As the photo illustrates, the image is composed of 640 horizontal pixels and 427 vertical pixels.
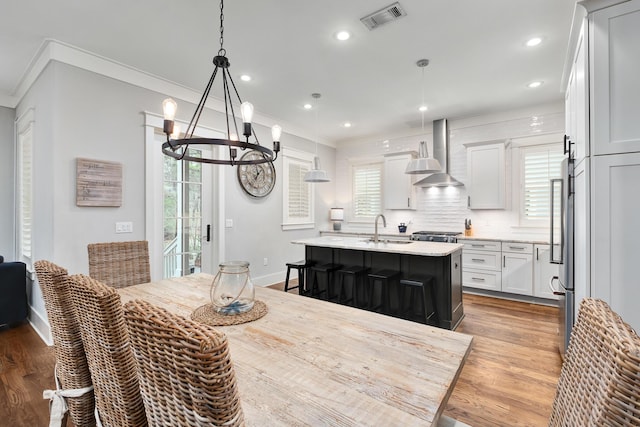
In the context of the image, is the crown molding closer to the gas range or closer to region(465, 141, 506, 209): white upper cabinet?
the gas range

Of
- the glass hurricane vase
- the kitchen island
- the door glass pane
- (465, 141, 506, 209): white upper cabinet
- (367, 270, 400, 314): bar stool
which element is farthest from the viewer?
(465, 141, 506, 209): white upper cabinet

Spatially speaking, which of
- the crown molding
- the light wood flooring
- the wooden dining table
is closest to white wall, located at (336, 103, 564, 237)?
the light wood flooring

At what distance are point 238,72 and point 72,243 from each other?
2415 mm

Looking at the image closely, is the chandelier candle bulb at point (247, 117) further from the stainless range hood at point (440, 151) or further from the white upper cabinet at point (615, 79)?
the stainless range hood at point (440, 151)

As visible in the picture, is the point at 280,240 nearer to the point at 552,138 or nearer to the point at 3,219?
the point at 3,219

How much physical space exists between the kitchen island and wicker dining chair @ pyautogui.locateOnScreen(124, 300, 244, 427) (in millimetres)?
2603

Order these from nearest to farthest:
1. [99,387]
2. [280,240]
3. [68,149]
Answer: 1. [99,387]
2. [68,149]
3. [280,240]

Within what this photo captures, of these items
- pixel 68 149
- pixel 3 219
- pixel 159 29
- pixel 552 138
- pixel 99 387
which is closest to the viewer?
pixel 99 387

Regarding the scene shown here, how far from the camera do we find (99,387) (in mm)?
1089

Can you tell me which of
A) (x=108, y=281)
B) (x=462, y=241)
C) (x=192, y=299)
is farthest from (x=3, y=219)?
(x=462, y=241)

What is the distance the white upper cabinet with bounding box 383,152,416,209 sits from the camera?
571 cm

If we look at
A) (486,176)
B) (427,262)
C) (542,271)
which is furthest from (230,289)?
(486,176)

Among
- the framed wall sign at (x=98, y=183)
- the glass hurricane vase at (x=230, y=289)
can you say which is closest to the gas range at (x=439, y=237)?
the glass hurricane vase at (x=230, y=289)

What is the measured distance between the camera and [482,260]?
453 cm
